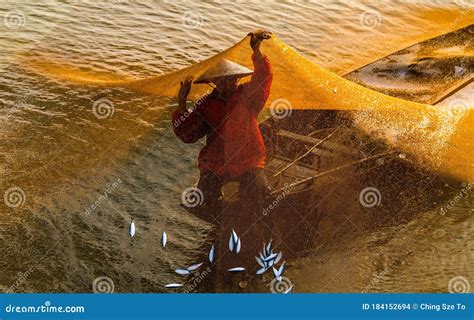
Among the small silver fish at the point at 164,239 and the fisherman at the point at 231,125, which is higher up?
the fisherman at the point at 231,125

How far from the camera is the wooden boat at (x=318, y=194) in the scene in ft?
14.8

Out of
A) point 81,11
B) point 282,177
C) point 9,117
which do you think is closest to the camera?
point 282,177

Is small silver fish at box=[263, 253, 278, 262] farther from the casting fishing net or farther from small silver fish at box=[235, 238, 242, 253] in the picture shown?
the casting fishing net

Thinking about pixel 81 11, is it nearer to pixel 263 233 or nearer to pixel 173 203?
pixel 173 203

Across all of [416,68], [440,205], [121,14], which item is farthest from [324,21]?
[440,205]

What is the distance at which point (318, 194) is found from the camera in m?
4.97

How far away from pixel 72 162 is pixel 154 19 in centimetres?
506

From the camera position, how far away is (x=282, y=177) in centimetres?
507

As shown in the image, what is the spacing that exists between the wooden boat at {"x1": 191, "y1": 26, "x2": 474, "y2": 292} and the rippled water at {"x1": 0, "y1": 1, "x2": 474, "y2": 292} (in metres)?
0.17

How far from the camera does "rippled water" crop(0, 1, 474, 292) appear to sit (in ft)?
14.4

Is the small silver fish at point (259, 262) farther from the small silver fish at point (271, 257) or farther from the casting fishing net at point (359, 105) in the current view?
the casting fishing net at point (359, 105)

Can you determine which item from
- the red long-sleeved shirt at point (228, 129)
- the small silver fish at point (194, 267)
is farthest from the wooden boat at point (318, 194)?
the red long-sleeved shirt at point (228, 129)

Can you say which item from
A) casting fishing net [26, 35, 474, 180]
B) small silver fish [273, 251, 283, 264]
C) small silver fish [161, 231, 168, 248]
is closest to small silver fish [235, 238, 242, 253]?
small silver fish [273, 251, 283, 264]

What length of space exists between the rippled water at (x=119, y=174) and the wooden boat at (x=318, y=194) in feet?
0.56
